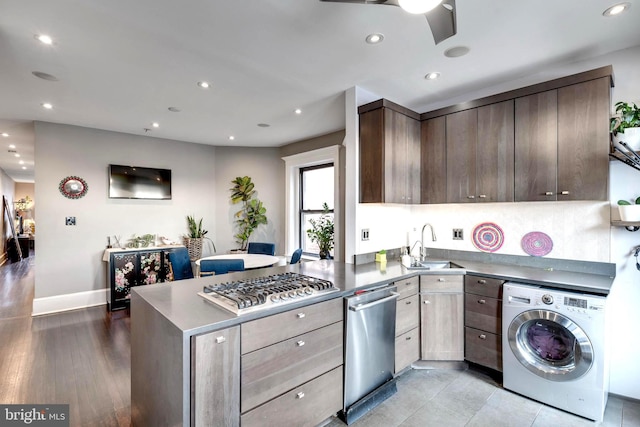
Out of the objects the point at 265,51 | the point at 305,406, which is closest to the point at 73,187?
the point at 265,51

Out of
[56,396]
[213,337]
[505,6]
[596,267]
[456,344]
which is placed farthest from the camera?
[456,344]

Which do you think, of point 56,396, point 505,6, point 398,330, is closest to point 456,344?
point 398,330

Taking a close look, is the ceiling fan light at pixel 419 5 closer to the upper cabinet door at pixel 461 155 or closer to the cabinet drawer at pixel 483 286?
the upper cabinet door at pixel 461 155

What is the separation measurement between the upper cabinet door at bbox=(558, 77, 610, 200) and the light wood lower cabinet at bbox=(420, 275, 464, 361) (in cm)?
120

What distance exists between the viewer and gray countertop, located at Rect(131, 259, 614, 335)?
1487 mm

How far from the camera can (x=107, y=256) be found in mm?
4570

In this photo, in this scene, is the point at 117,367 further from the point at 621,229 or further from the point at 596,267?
the point at 621,229

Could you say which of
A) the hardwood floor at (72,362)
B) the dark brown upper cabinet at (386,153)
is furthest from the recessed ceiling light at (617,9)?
the hardwood floor at (72,362)

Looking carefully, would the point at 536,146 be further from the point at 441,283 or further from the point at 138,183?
the point at 138,183

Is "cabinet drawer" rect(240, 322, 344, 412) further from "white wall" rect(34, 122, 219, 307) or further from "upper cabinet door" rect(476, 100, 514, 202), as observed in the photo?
"white wall" rect(34, 122, 219, 307)

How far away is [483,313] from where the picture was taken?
103 inches

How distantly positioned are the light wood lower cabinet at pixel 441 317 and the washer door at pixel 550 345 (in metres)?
0.45

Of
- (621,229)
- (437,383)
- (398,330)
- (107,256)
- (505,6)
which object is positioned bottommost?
(437,383)

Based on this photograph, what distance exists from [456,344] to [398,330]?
0.65m
